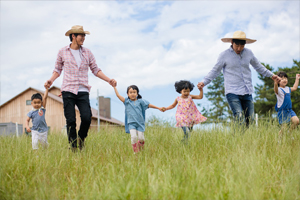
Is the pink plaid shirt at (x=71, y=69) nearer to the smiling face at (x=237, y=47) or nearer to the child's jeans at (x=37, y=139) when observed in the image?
the child's jeans at (x=37, y=139)

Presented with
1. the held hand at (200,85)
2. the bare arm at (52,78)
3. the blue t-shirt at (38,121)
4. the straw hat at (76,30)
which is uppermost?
the straw hat at (76,30)

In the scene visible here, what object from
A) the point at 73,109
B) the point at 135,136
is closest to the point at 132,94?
the point at 135,136

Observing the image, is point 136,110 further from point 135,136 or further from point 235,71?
point 235,71

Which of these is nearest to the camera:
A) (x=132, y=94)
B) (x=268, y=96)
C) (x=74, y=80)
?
(x=132, y=94)

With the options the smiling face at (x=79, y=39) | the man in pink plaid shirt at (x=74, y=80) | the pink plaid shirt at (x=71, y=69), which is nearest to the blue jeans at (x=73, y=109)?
the man in pink plaid shirt at (x=74, y=80)

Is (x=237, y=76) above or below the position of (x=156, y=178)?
above

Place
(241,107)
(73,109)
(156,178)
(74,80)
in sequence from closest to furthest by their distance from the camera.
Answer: (156,178), (74,80), (73,109), (241,107)

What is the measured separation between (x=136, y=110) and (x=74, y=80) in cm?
136

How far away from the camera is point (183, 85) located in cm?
620

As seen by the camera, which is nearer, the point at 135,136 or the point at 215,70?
the point at 135,136

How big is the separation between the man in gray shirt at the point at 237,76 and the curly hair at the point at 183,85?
6.3 inches

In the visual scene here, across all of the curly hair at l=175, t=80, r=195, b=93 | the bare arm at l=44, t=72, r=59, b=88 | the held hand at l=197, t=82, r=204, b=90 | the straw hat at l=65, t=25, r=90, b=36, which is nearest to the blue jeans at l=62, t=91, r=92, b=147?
the bare arm at l=44, t=72, r=59, b=88

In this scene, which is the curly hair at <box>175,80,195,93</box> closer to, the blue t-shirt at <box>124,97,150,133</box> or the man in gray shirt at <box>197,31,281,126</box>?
the man in gray shirt at <box>197,31,281,126</box>

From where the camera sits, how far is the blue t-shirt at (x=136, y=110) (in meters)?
5.66
